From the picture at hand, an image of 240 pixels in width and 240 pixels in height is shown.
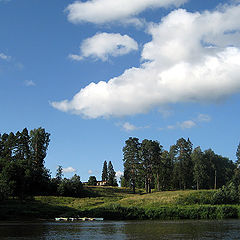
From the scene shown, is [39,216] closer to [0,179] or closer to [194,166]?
[0,179]

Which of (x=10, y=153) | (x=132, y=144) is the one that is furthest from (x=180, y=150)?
(x=10, y=153)

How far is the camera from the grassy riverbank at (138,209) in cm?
7331

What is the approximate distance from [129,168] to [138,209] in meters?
40.0

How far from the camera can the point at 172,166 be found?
128500 mm

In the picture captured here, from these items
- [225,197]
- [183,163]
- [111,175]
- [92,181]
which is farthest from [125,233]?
[111,175]

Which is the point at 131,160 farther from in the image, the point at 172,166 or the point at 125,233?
the point at 125,233

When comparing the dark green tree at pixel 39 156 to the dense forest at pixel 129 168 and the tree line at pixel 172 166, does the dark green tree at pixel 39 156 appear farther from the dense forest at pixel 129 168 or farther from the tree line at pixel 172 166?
the tree line at pixel 172 166

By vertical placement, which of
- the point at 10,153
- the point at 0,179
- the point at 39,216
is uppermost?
the point at 10,153

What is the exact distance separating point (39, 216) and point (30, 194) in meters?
23.8

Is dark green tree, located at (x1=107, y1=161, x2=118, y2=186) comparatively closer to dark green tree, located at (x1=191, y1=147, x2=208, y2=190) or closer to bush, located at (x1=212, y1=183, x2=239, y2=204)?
dark green tree, located at (x1=191, y1=147, x2=208, y2=190)

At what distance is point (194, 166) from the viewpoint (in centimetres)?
12312

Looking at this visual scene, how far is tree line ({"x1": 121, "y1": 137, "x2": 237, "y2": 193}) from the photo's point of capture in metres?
114

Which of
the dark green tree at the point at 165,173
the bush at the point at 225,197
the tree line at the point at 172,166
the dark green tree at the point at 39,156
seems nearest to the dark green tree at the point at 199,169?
the tree line at the point at 172,166

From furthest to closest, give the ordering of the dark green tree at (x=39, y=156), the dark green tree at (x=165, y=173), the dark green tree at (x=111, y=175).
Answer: the dark green tree at (x=111, y=175), the dark green tree at (x=165, y=173), the dark green tree at (x=39, y=156)
